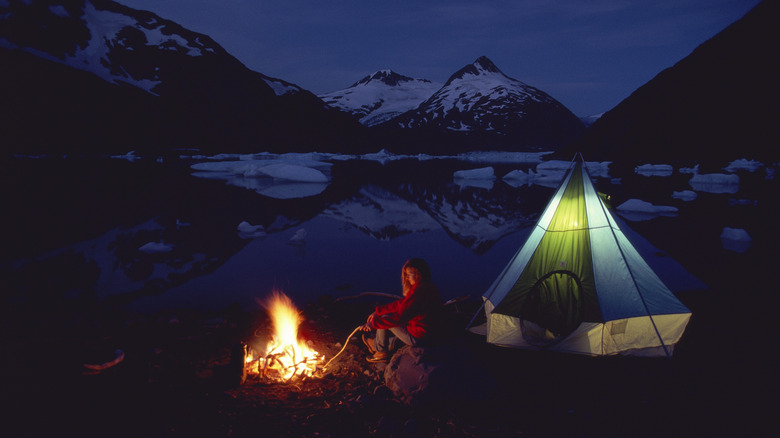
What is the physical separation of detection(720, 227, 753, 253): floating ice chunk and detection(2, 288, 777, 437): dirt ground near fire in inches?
367

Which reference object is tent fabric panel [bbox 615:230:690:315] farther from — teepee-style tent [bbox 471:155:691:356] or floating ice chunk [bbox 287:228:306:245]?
floating ice chunk [bbox 287:228:306:245]

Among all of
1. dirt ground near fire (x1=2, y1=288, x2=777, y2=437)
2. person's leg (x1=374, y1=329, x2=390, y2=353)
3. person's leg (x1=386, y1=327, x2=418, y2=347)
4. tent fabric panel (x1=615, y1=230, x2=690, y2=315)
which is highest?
tent fabric panel (x1=615, y1=230, x2=690, y2=315)

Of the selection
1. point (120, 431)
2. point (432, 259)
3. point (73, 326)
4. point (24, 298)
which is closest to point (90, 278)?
point (24, 298)

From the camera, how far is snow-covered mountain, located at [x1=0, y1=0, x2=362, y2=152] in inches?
3880

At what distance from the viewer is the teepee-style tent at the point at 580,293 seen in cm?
614

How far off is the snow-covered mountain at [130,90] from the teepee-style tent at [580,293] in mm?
121892

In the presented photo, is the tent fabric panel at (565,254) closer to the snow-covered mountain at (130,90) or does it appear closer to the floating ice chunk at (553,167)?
the floating ice chunk at (553,167)

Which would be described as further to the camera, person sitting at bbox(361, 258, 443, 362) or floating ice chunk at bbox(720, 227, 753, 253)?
floating ice chunk at bbox(720, 227, 753, 253)

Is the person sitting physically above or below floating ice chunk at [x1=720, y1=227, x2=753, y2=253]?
above

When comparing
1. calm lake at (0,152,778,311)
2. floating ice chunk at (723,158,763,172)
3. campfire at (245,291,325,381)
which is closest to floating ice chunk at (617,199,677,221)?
calm lake at (0,152,778,311)

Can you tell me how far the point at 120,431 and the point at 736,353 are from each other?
8.79m

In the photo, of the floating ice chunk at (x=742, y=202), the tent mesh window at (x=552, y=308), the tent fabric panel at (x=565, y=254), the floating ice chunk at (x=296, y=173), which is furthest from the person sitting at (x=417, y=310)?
the floating ice chunk at (x=296, y=173)

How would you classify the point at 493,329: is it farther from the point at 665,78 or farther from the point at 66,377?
the point at 665,78

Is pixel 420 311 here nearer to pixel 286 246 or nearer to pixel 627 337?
pixel 627 337
